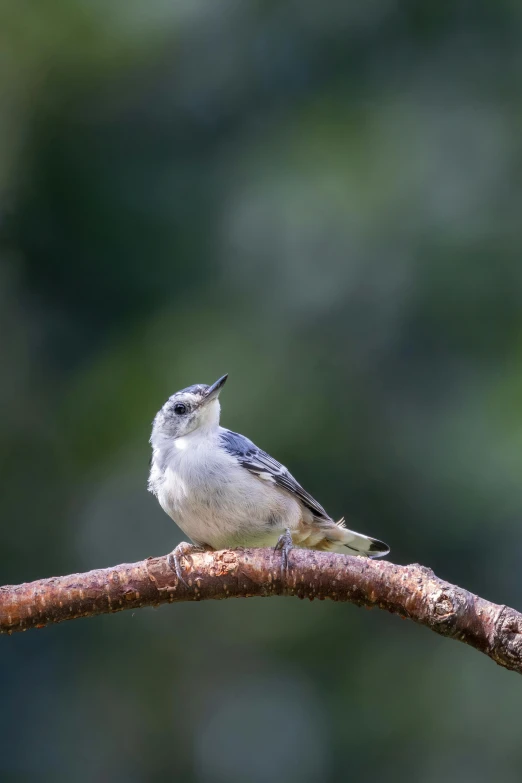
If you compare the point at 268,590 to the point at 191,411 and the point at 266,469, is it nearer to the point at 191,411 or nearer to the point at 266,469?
the point at 266,469

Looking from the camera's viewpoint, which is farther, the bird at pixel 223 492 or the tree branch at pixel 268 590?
the bird at pixel 223 492

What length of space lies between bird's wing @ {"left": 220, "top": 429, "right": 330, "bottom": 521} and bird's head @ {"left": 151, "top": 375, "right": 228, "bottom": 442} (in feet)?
0.53

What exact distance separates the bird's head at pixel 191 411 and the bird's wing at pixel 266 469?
0.16 metres

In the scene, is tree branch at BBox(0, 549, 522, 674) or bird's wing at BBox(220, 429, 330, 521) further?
bird's wing at BBox(220, 429, 330, 521)

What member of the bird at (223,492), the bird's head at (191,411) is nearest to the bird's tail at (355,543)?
the bird at (223,492)

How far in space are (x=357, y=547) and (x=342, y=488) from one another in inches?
130

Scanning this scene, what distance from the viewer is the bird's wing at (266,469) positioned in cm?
397

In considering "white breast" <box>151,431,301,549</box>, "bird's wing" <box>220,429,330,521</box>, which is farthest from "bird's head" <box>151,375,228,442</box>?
"white breast" <box>151,431,301,549</box>

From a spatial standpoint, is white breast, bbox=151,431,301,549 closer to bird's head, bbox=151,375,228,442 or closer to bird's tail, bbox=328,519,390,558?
bird's tail, bbox=328,519,390,558

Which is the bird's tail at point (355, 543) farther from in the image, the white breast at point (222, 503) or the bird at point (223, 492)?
the white breast at point (222, 503)

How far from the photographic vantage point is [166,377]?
7.46 m

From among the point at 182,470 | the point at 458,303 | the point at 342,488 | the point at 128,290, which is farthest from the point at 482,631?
the point at 128,290

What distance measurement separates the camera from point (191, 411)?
14.1 feet

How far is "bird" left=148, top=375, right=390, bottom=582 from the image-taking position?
12.2 feet
